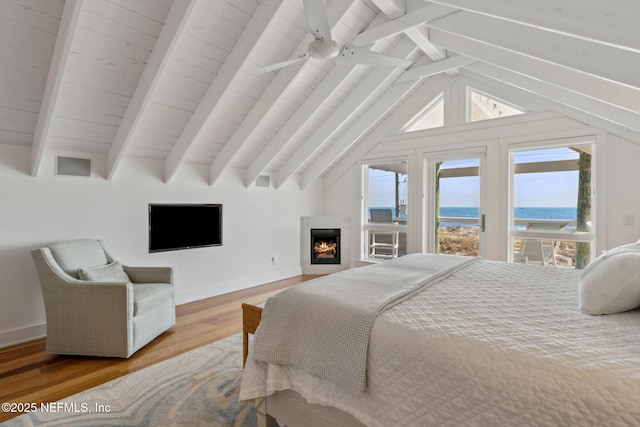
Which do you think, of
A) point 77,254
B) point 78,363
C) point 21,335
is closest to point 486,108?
point 77,254

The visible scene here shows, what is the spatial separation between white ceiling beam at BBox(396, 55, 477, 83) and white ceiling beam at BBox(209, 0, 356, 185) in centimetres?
154

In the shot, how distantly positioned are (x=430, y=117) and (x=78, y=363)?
5148mm

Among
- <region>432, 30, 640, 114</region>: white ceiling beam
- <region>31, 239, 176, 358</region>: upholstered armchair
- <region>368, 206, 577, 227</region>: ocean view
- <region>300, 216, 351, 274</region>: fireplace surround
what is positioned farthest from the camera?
<region>300, 216, 351, 274</region>: fireplace surround

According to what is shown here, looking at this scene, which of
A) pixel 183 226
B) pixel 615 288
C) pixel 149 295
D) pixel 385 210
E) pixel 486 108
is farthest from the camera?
pixel 385 210

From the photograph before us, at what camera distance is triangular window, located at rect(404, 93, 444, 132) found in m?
4.94

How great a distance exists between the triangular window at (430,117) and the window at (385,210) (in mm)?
591

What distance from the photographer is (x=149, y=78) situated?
110 inches

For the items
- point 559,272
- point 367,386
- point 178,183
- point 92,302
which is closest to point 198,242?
point 178,183

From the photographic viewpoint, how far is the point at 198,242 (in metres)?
4.31

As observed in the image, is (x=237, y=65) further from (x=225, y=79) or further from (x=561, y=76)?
(x=561, y=76)

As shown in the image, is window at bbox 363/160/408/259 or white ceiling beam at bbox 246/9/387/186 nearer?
white ceiling beam at bbox 246/9/387/186

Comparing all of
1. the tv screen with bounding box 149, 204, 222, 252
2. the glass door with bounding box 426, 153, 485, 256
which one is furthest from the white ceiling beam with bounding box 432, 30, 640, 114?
the tv screen with bounding box 149, 204, 222, 252

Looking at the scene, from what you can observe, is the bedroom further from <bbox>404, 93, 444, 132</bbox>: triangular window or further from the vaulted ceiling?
<bbox>404, 93, 444, 132</bbox>: triangular window

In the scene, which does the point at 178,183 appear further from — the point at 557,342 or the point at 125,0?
the point at 557,342
